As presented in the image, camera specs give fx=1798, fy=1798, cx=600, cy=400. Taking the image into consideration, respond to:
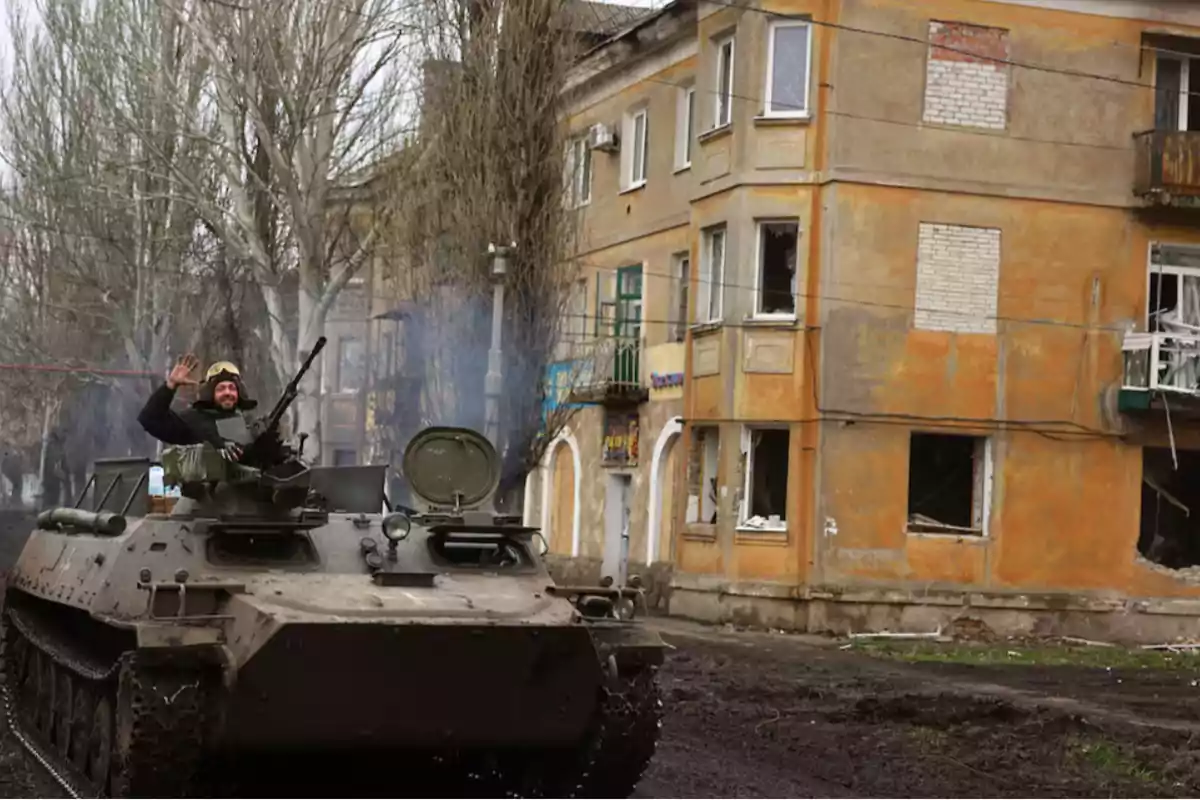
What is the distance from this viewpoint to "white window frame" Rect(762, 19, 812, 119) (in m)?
24.2

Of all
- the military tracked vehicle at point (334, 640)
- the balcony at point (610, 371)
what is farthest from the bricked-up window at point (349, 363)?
the military tracked vehicle at point (334, 640)

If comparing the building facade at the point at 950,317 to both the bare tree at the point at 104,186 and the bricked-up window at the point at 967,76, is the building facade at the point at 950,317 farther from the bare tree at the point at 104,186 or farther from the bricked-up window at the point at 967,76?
the bare tree at the point at 104,186

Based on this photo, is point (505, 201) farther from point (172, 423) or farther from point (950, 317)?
point (172, 423)

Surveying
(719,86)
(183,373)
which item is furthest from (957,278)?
(183,373)

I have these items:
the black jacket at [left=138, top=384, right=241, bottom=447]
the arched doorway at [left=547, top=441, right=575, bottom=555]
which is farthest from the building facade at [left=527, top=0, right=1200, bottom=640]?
the black jacket at [left=138, top=384, right=241, bottom=447]

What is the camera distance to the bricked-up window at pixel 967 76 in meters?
24.2

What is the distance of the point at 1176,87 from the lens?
25547mm

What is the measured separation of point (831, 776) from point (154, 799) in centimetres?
464

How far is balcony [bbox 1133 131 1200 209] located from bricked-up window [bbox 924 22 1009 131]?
2178mm

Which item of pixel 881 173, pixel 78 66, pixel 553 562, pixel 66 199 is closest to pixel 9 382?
pixel 66 199

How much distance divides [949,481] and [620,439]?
6.28m

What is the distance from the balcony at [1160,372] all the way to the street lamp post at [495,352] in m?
8.74

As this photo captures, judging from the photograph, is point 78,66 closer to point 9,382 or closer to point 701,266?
point 701,266

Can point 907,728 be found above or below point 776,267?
below
